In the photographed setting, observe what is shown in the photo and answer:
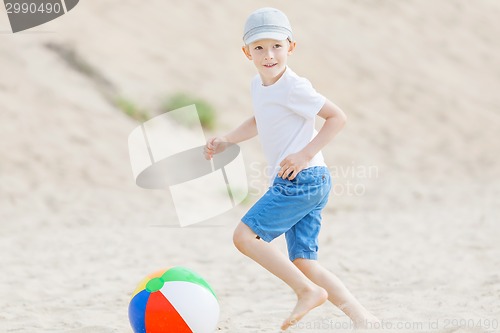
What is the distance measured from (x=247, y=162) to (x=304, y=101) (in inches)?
249

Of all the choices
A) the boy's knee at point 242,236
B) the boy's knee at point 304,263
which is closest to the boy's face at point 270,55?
the boy's knee at point 242,236

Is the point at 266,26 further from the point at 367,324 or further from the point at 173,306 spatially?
the point at 367,324

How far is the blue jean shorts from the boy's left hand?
54 millimetres

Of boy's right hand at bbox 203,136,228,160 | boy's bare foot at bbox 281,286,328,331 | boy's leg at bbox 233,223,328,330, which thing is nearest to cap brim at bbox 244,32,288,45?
boy's right hand at bbox 203,136,228,160

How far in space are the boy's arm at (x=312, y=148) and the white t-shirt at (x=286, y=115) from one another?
0.21 ft

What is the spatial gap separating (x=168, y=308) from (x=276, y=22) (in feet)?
4.55

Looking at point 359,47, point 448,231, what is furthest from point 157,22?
point 448,231

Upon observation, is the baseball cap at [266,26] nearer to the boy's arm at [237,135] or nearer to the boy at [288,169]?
the boy at [288,169]

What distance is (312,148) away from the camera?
362 cm

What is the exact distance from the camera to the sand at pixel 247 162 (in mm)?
5082

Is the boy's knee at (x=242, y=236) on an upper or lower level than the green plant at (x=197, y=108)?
upper

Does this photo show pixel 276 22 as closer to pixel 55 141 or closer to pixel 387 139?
pixel 55 141

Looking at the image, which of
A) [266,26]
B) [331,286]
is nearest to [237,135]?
[266,26]

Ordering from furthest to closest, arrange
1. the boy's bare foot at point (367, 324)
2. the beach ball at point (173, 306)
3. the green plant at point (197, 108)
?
the green plant at point (197, 108)
the boy's bare foot at point (367, 324)
the beach ball at point (173, 306)
